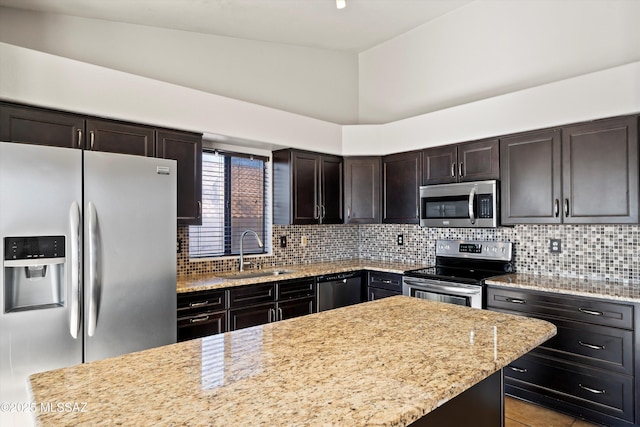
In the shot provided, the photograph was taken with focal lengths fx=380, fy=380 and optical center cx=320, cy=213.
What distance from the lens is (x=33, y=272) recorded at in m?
2.01

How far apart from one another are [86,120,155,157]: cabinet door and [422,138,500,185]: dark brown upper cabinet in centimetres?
255

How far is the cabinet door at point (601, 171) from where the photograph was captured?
2.65 meters

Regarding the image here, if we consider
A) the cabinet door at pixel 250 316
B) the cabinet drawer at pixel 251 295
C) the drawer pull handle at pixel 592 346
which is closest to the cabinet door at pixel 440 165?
the drawer pull handle at pixel 592 346

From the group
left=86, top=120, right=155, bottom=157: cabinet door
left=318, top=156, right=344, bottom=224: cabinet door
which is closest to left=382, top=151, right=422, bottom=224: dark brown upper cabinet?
left=318, top=156, right=344, bottom=224: cabinet door

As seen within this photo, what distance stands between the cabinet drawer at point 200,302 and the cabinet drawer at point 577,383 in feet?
7.53

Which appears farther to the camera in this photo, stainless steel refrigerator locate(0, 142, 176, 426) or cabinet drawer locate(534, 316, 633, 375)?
cabinet drawer locate(534, 316, 633, 375)

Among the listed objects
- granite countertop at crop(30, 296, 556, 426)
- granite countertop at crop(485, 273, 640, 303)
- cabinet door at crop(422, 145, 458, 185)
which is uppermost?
cabinet door at crop(422, 145, 458, 185)

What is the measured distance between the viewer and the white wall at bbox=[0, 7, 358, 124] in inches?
108

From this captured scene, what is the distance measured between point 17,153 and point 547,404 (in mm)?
3750

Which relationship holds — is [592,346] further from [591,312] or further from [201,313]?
[201,313]

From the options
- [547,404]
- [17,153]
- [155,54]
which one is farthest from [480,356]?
[155,54]

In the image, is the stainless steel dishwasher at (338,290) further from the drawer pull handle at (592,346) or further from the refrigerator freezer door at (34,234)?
the refrigerator freezer door at (34,234)

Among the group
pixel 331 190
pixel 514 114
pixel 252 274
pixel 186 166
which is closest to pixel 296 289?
pixel 252 274

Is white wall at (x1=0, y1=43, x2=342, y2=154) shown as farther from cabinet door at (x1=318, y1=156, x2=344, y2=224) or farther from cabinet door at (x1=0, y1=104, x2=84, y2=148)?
cabinet door at (x1=318, y1=156, x2=344, y2=224)
